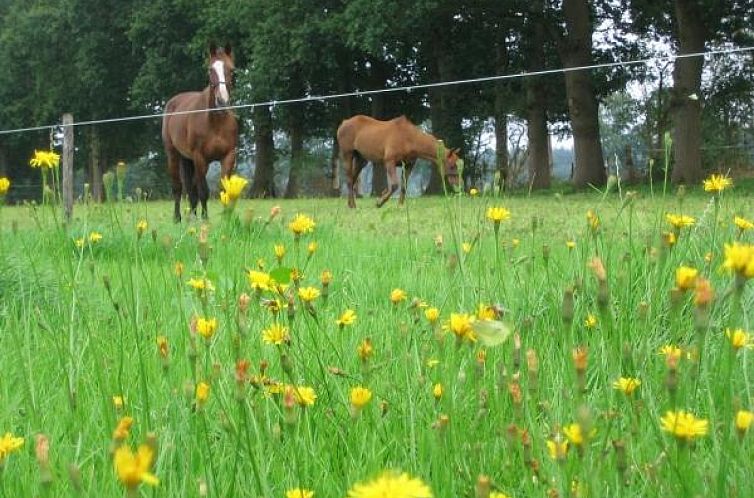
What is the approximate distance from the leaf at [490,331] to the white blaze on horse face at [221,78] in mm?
8251

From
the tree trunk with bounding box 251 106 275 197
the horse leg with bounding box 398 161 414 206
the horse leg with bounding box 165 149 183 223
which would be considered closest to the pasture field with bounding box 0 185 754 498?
the horse leg with bounding box 398 161 414 206

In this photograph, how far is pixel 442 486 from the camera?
3.68ft

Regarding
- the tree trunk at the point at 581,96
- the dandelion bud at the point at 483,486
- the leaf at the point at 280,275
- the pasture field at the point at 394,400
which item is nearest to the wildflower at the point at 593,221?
the pasture field at the point at 394,400

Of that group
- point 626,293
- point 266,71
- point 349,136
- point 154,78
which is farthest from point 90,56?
point 626,293

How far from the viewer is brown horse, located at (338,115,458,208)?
15.0 metres

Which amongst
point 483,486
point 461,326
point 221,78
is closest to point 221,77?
point 221,78

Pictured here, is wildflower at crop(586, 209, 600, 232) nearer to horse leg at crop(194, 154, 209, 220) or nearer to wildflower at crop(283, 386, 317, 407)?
wildflower at crop(283, 386, 317, 407)

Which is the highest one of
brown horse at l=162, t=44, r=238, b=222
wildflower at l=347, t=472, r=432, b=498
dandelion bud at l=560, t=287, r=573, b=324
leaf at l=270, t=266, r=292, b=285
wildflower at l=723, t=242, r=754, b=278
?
brown horse at l=162, t=44, r=238, b=222

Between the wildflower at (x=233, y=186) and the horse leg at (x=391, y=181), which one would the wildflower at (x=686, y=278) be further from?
the horse leg at (x=391, y=181)

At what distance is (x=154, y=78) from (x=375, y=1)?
12458mm

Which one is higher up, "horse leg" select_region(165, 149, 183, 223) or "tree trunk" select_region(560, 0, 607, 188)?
"tree trunk" select_region(560, 0, 607, 188)

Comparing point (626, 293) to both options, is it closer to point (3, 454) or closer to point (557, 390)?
point (557, 390)

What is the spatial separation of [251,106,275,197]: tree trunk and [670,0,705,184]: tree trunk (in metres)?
15.2

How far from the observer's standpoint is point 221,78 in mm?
9062
